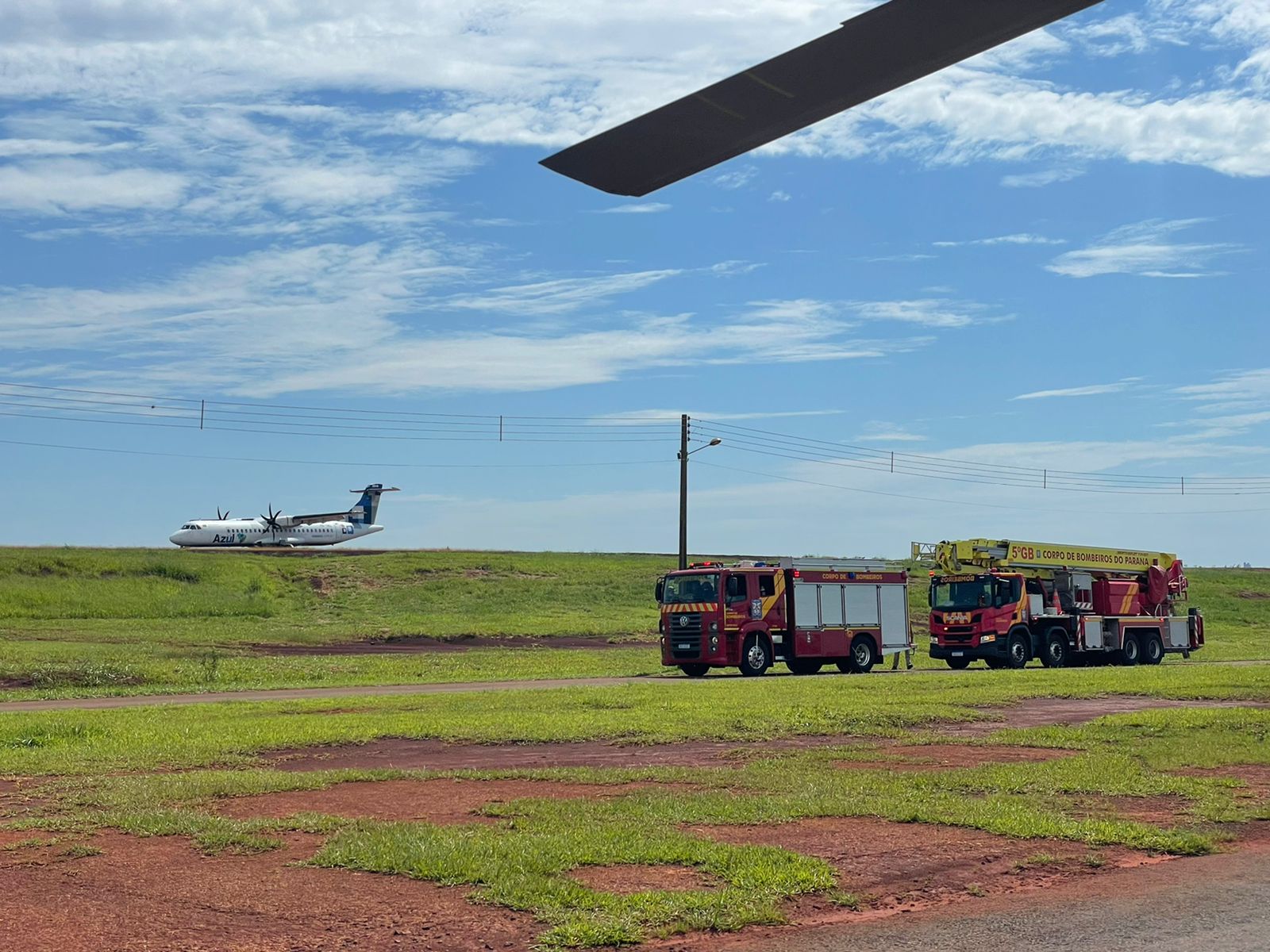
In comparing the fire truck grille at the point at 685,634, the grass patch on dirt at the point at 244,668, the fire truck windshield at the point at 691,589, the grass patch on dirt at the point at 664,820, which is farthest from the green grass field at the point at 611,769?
the fire truck windshield at the point at 691,589

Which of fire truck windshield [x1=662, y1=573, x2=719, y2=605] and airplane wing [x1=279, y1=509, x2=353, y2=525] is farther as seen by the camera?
airplane wing [x1=279, y1=509, x2=353, y2=525]

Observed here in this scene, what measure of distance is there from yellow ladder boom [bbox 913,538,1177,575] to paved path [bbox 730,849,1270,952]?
28920 mm

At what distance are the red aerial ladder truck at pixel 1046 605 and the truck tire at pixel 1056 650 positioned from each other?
23mm

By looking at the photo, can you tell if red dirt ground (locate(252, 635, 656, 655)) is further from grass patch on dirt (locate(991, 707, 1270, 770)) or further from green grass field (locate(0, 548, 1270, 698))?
grass patch on dirt (locate(991, 707, 1270, 770))

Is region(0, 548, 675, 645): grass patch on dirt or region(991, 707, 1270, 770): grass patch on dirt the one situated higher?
region(0, 548, 675, 645): grass patch on dirt

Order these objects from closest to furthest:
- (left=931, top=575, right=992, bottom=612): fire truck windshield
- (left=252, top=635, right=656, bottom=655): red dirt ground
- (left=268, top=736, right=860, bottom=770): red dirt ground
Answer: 1. (left=268, top=736, right=860, bottom=770): red dirt ground
2. (left=931, top=575, right=992, bottom=612): fire truck windshield
3. (left=252, top=635, right=656, bottom=655): red dirt ground

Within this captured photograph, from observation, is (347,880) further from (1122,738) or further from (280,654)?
(280,654)

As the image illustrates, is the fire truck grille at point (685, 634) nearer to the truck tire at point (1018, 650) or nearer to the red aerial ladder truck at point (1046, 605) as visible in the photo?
the red aerial ladder truck at point (1046, 605)

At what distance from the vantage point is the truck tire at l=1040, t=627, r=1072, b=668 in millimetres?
36875

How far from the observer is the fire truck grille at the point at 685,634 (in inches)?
1255

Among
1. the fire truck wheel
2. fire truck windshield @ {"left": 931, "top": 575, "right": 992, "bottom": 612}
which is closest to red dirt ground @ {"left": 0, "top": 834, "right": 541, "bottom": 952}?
the fire truck wheel

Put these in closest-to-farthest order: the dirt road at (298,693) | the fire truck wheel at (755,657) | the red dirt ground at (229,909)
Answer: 1. the red dirt ground at (229,909)
2. the dirt road at (298,693)
3. the fire truck wheel at (755,657)

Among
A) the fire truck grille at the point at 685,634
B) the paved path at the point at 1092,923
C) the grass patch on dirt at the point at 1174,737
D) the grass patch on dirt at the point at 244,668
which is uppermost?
the fire truck grille at the point at 685,634

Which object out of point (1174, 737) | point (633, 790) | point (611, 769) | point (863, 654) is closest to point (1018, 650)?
point (863, 654)
